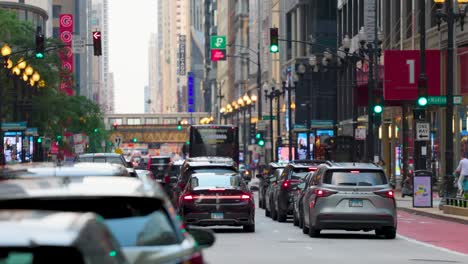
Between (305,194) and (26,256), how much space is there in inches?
967

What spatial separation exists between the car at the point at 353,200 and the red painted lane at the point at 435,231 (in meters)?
1.13

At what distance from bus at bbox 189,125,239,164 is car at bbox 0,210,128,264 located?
64130 mm

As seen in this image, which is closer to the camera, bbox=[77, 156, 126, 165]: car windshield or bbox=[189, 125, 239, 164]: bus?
bbox=[77, 156, 126, 165]: car windshield

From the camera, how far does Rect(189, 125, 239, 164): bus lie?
232ft

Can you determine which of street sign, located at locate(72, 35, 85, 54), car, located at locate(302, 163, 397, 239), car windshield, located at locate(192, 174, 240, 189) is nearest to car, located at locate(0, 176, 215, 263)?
car, located at locate(302, 163, 397, 239)

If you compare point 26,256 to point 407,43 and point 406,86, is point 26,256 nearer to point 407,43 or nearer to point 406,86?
point 406,86

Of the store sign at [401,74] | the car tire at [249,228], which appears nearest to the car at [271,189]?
the car tire at [249,228]

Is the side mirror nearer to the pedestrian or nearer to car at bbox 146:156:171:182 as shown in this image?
the pedestrian

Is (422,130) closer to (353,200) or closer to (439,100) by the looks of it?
(439,100)

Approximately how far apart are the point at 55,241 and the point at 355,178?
74.5 feet

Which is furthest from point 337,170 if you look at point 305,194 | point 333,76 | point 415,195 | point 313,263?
point 333,76

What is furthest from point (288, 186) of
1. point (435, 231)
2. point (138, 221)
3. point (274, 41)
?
point (138, 221)

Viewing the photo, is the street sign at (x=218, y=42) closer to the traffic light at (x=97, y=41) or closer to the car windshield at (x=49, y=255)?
the traffic light at (x=97, y=41)

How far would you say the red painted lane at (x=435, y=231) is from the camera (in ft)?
88.9
